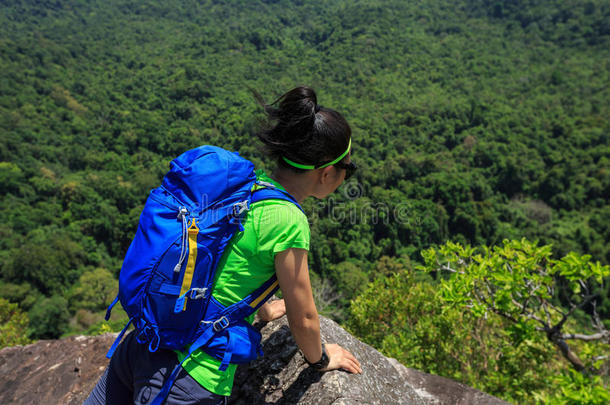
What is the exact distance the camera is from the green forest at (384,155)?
5.69m

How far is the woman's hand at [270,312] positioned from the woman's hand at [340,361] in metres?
0.49

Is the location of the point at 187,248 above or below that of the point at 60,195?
above

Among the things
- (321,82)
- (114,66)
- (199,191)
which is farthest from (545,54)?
(199,191)

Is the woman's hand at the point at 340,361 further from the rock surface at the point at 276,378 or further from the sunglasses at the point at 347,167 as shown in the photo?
the sunglasses at the point at 347,167

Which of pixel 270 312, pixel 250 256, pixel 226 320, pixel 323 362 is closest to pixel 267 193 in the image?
pixel 250 256

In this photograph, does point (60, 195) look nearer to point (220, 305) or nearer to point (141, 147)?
point (141, 147)

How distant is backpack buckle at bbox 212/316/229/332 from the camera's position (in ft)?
4.76

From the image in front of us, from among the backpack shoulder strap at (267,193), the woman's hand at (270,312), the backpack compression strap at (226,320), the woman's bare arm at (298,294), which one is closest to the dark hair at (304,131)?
the backpack shoulder strap at (267,193)

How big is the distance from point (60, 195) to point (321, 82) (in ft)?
182

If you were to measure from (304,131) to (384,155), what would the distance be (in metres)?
57.1

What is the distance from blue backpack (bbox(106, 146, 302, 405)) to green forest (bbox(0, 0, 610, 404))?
0.32 m

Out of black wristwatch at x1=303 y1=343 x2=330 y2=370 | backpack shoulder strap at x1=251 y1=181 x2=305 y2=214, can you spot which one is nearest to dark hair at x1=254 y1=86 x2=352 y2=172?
backpack shoulder strap at x1=251 y1=181 x2=305 y2=214

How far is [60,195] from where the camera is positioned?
44.7 meters

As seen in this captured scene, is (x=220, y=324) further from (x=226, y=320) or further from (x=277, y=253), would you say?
(x=277, y=253)
